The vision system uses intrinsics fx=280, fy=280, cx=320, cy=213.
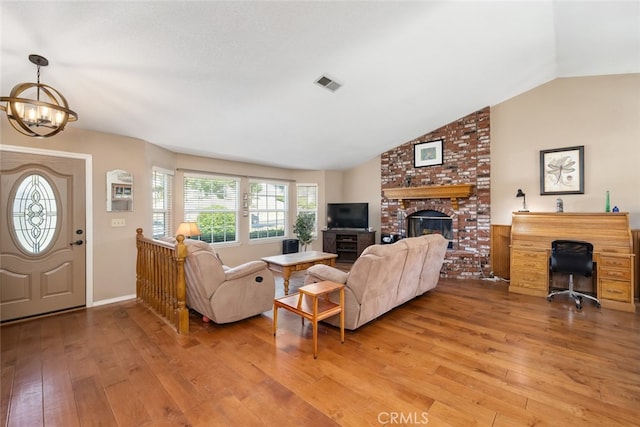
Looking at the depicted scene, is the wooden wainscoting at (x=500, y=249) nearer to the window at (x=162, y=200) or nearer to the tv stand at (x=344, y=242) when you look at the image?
the tv stand at (x=344, y=242)

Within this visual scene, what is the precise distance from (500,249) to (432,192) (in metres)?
1.62

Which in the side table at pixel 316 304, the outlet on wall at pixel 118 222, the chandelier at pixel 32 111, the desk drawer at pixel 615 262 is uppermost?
the chandelier at pixel 32 111

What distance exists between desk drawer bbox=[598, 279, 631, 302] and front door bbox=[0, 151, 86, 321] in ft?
23.0

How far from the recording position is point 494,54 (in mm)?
3779

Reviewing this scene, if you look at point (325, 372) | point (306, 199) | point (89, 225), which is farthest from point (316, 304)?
point (306, 199)

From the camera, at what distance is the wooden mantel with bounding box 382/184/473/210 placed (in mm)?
5402

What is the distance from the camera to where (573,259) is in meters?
3.83

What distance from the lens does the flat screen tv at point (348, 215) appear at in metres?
6.78

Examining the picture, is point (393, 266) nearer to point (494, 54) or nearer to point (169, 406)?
point (169, 406)

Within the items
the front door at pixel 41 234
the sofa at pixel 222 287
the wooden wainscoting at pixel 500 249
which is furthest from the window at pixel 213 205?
the wooden wainscoting at pixel 500 249

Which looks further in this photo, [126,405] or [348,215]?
[348,215]

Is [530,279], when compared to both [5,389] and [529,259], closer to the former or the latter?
[529,259]

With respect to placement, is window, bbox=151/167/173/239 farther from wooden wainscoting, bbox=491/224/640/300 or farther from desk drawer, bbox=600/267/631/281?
desk drawer, bbox=600/267/631/281

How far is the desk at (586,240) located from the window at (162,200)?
5.87 metres
